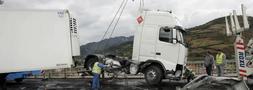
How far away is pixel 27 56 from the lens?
14.2 meters

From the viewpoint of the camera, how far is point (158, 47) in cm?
1602

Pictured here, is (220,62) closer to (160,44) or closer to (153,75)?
(160,44)

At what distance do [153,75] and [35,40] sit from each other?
4.86m

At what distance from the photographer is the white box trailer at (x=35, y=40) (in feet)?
45.5

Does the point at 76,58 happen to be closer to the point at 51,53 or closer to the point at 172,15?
the point at 51,53

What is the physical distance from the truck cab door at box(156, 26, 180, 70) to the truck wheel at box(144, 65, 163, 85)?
39 cm

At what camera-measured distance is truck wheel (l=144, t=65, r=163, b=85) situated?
51.8 feet

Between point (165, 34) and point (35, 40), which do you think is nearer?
point (35, 40)

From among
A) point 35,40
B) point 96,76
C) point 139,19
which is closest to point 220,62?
point 139,19

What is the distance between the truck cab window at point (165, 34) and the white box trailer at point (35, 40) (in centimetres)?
364

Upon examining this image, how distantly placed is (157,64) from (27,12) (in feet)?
18.0

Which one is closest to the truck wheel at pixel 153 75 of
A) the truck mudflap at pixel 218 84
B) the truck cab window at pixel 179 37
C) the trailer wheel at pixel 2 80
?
the truck cab window at pixel 179 37

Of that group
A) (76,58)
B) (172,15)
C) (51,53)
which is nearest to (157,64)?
(172,15)

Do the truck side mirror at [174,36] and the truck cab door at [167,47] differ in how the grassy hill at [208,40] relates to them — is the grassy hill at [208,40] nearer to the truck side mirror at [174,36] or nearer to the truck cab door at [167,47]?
the truck cab door at [167,47]
